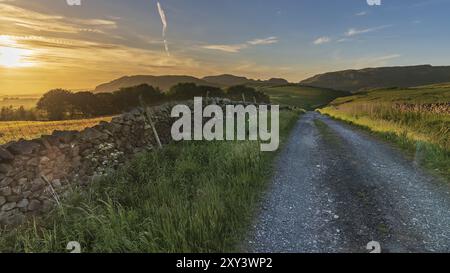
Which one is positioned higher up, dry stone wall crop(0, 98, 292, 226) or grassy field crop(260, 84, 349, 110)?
grassy field crop(260, 84, 349, 110)

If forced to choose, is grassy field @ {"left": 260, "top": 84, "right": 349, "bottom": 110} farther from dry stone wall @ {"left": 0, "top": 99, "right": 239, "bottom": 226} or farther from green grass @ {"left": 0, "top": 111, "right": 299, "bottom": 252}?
green grass @ {"left": 0, "top": 111, "right": 299, "bottom": 252}

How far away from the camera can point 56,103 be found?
17.6m

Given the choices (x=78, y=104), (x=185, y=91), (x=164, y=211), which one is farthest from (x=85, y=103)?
(x=185, y=91)

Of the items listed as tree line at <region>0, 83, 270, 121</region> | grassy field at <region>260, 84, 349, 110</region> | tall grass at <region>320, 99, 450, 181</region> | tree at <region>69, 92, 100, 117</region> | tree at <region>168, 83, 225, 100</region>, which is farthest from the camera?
grassy field at <region>260, 84, 349, 110</region>

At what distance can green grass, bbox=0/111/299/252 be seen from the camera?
456 cm

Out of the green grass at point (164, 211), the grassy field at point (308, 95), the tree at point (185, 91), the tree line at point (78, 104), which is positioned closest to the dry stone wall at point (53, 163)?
the green grass at point (164, 211)

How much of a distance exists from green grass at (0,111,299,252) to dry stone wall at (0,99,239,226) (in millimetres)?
903

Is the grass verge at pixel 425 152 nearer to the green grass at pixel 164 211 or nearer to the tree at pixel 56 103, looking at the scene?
the green grass at pixel 164 211

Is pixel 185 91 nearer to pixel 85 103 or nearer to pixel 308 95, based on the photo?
pixel 85 103

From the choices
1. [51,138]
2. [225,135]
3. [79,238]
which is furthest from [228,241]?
[225,135]

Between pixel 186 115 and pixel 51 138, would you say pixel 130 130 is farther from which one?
pixel 186 115

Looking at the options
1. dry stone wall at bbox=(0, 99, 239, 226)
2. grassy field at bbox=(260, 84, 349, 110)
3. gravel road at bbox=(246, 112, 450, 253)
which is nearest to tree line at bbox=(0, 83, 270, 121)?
dry stone wall at bbox=(0, 99, 239, 226)

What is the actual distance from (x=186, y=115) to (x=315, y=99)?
12477 centimetres
